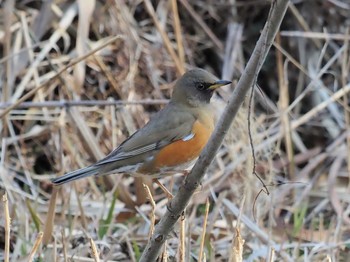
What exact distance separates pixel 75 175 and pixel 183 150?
481 mm

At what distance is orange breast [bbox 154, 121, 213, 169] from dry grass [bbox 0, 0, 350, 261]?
50 cm

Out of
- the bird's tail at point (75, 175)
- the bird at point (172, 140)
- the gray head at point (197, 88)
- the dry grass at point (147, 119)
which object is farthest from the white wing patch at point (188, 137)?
the dry grass at point (147, 119)

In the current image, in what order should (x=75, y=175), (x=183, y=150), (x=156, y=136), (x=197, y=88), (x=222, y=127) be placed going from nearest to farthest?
(x=222, y=127), (x=75, y=175), (x=183, y=150), (x=156, y=136), (x=197, y=88)

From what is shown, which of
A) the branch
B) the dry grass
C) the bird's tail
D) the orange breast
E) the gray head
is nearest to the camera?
the branch

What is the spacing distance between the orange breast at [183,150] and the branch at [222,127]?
37.7 inches

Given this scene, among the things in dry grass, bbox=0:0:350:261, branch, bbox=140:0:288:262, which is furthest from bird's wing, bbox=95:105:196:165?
branch, bbox=140:0:288:262

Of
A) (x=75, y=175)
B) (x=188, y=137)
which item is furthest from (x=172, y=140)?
(x=75, y=175)

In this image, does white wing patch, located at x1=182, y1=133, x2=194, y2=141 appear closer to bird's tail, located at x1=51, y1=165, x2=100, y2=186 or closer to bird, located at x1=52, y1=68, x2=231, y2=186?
bird, located at x1=52, y1=68, x2=231, y2=186

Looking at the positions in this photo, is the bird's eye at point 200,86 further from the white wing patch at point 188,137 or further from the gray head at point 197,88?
the white wing patch at point 188,137

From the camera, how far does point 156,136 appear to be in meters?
3.66

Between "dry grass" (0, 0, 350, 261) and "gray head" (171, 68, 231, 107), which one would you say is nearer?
"gray head" (171, 68, 231, 107)

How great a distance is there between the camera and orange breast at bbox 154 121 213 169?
3.53 meters

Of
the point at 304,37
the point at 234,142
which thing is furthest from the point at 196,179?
the point at 304,37

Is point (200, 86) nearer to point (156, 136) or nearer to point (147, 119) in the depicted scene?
point (156, 136)
